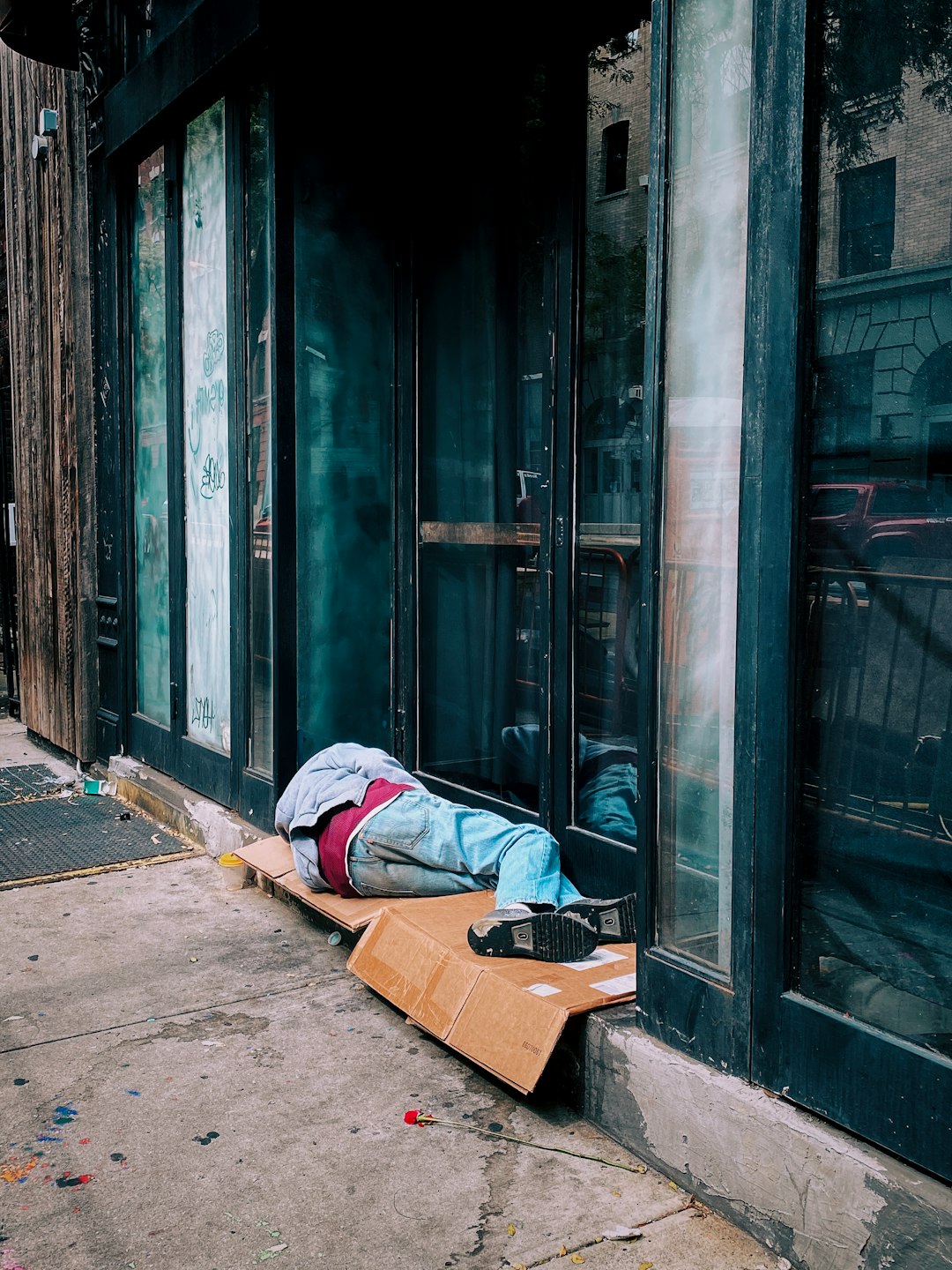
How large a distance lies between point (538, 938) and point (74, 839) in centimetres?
322

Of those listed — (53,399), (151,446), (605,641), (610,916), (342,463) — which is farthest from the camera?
(53,399)

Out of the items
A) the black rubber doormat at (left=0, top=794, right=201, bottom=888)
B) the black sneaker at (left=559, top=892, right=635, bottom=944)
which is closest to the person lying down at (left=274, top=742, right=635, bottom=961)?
the black sneaker at (left=559, top=892, right=635, bottom=944)

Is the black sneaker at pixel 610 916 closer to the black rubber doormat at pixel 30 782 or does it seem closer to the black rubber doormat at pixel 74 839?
the black rubber doormat at pixel 74 839

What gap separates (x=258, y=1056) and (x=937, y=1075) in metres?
1.94

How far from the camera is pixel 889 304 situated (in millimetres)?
2391

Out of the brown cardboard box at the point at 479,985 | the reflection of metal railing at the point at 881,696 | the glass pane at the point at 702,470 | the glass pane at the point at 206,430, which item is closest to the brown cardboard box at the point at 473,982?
the brown cardboard box at the point at 479,985

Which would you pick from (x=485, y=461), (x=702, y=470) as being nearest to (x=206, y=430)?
(x=485, y=461)

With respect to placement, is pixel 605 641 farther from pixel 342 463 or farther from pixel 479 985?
pixel 342 463

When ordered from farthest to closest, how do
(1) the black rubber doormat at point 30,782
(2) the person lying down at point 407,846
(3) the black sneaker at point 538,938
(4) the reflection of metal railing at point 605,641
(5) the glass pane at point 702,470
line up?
(1) the black rubber doormat at point 30,782 < (4) the reflection of metal railing at point 605,641 < (2) the person lying down at point 407,846 < (3) the black sneaker at point 538,938 < (5) the glass pane at point 702,470

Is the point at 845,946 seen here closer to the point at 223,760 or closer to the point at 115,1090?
the point at 115,1090

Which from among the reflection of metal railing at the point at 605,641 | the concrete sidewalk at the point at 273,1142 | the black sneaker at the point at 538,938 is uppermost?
the reflection of metal railing at the point at 605,641

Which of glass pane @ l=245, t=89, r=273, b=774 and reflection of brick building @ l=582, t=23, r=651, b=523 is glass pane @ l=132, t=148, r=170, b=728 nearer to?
glass pane @ l=245, t=89, r=273, b=774

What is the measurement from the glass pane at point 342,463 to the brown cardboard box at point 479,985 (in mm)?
1516

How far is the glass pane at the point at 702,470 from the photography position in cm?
271
